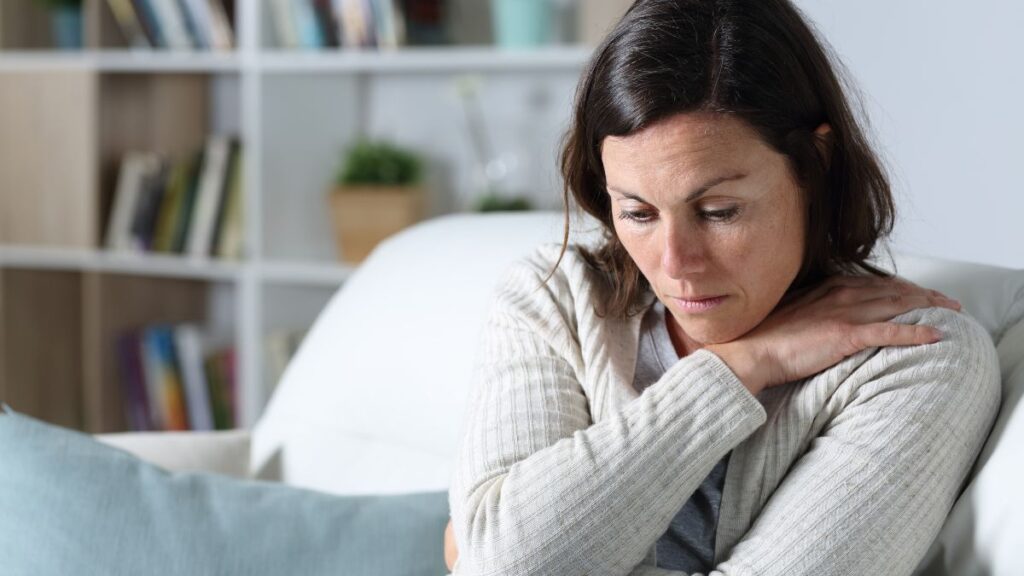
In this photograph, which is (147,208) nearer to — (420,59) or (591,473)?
(420,59)

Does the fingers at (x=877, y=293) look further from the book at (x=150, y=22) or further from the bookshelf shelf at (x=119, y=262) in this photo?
the book at (x=150, y=22)

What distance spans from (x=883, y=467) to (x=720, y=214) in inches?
9.8

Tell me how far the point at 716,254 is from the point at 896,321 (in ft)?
0.60

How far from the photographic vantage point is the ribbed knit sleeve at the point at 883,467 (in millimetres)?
958

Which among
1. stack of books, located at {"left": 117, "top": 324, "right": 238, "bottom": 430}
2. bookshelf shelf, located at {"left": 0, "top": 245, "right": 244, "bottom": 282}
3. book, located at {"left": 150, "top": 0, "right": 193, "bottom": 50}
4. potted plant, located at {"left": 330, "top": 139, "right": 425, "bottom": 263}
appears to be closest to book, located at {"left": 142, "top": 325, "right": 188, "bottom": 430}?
stack of books, located at {"left": 117, "top": 324, "right": 238, "bottom": 430}

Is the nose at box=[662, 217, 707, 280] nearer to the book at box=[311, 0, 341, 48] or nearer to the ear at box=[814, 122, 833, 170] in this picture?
the ear at box=[814, 122, 833, 170]

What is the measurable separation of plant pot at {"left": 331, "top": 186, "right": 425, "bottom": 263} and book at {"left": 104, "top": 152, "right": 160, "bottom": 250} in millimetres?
532

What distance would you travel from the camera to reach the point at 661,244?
1038 mm

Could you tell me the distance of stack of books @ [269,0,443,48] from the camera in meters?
2.67

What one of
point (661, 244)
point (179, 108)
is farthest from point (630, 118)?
point (179, 108)

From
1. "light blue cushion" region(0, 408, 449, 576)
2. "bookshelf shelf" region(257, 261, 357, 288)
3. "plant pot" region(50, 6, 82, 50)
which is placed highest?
"plant pot" region(50, 6, 82, 50)

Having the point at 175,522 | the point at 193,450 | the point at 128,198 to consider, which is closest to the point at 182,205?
the point at 128,198

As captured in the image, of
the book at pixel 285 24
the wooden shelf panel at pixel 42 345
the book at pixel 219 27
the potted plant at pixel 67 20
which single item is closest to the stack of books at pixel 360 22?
the book at pixel 285 24

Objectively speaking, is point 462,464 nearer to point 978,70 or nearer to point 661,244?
point 661,244
